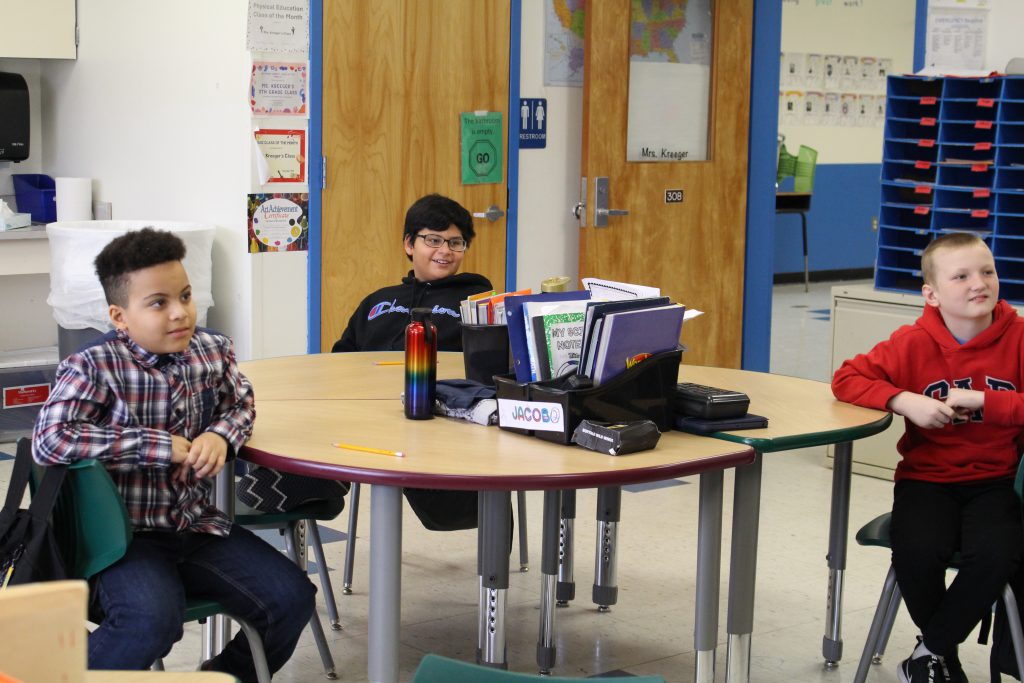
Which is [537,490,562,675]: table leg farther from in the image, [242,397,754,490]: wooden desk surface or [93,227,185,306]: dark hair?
[93,227,185,306]: dark hair

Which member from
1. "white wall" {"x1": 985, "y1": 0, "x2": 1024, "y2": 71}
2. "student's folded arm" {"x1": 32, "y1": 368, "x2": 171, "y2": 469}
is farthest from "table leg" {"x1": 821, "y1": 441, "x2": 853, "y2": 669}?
"white wall" {"x1": 985, "y1": 0, "x2": 1024, "y2": 71}

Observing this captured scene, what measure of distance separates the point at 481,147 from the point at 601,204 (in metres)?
0.59

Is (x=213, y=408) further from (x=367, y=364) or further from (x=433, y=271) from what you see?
(x=433, y=271)

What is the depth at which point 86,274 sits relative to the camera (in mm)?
4508

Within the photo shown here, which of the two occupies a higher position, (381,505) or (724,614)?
(381,505)

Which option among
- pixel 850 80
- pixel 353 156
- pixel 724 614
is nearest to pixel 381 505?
pixel 724 614

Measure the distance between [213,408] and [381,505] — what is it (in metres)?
0.41

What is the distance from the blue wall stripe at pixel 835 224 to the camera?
36.2 ft

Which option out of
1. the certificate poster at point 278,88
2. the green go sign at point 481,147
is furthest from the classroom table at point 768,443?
the green go sign at point 481,147

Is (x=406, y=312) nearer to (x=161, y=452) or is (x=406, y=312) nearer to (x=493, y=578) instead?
(x=493, y=578)

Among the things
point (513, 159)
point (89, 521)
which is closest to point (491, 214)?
point (513, 159)

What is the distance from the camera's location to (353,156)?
480 cm

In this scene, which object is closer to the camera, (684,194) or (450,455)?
(450,455)

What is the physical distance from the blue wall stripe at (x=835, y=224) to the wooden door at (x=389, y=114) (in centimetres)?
621
